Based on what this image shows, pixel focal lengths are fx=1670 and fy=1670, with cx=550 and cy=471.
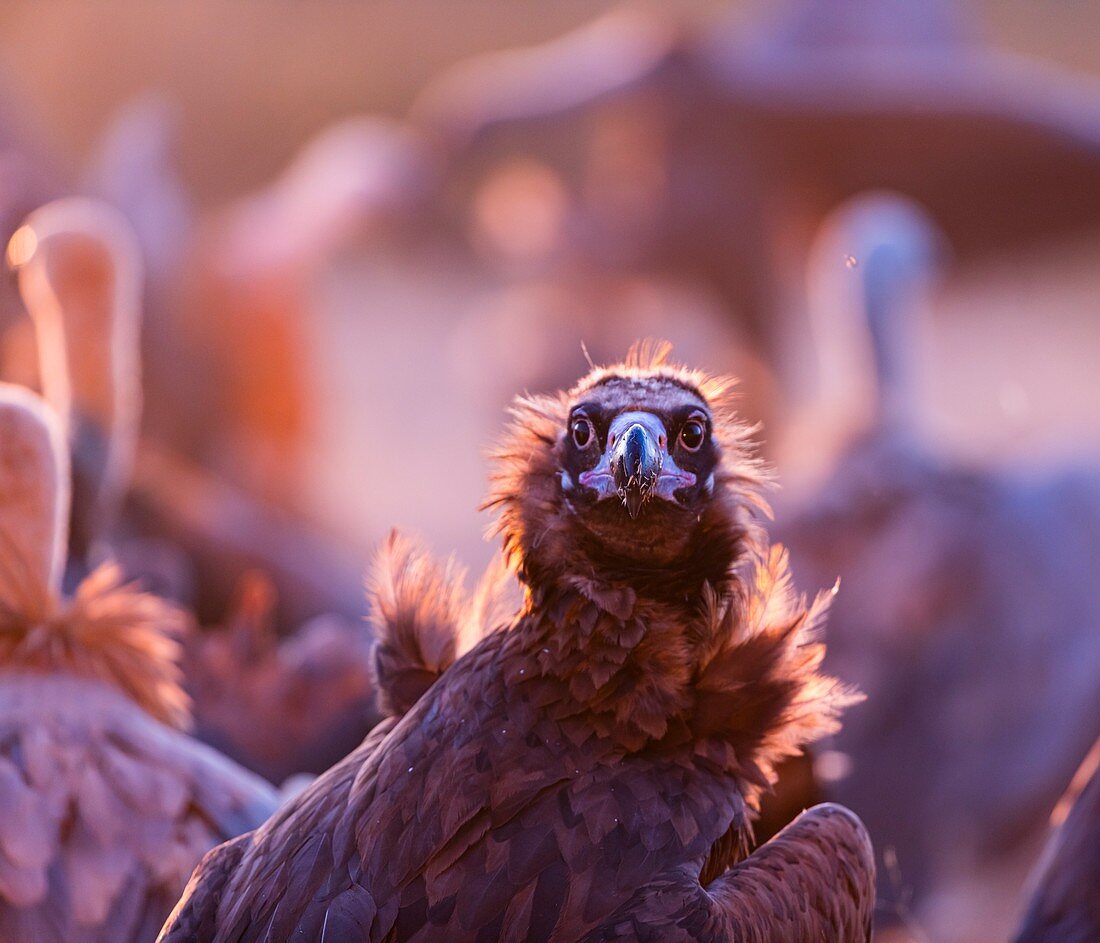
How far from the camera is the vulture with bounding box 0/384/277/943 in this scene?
301 centimetres

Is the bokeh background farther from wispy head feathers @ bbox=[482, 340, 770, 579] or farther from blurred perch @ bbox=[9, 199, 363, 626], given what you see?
blurred perch @ bbox=[9, 199, 363, 626]

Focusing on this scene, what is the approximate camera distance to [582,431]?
2.66 m

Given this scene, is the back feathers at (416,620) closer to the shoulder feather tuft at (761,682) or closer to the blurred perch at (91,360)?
the shoulder feather tuft at (761,682)

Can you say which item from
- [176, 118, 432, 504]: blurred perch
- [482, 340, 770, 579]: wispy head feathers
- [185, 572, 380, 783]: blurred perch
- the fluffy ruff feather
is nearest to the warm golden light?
[185, 572, 380, 783]: blurred perch

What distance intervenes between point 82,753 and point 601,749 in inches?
44.7

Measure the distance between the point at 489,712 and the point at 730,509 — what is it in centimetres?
51

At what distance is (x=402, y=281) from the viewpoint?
2109cm

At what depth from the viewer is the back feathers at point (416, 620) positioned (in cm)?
296

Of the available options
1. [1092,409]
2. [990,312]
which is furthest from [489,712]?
[990,312]

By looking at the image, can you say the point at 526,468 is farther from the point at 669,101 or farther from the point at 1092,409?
the point at 1092,409

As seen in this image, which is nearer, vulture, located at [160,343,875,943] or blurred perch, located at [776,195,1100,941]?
vulture, located at [160,343,875,943]

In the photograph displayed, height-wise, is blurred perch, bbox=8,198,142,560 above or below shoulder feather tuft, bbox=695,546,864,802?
above

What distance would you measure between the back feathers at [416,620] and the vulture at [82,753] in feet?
1.70

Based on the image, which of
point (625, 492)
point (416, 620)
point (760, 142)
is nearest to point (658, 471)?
point (625, 492)
